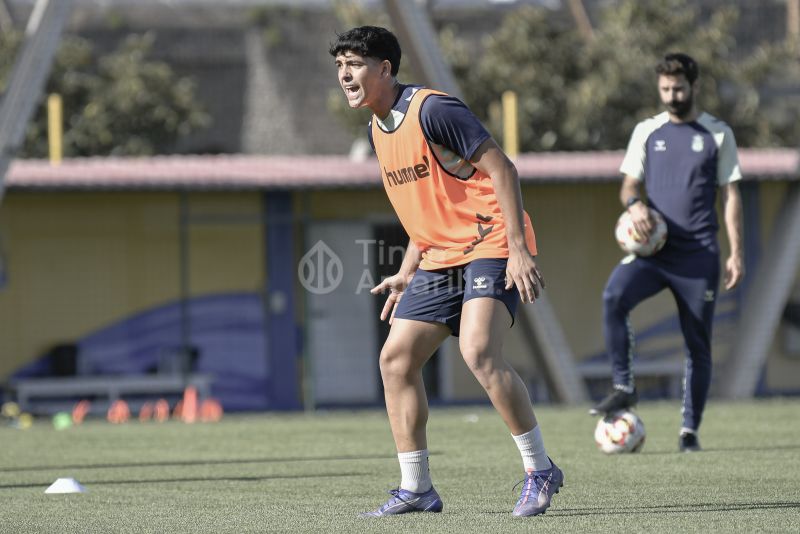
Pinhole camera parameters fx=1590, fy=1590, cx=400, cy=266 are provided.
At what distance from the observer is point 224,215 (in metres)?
18.5

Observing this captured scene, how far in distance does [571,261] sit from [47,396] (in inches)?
249

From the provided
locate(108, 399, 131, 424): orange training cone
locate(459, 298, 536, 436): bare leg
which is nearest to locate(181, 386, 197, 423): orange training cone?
locate(108, 399, 131, 424): orange training cone

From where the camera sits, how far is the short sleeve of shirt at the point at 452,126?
6.00 meters

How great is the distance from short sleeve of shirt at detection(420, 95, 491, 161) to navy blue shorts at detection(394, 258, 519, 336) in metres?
0.45

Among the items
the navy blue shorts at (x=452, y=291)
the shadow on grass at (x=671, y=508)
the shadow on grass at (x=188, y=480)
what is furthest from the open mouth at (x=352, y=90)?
the shadow on grass at (x=188, y=480)

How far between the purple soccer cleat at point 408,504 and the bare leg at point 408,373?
0.18 meters

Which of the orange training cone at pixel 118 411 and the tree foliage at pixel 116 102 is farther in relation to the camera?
the tree foliage at pixel 116 102

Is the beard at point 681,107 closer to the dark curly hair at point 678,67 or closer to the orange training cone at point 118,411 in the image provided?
the dark curly hair at point 678,67

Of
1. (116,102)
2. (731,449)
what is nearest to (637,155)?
(731,449)

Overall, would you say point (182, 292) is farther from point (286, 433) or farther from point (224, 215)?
point (286, 433)

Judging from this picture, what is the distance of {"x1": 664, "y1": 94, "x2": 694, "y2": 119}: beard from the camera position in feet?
30.6

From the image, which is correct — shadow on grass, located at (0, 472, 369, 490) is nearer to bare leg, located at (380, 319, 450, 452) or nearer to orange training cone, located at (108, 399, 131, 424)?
bare leg, located at (380, 319, 450, 452)

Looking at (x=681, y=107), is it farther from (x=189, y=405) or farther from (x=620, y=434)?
(x=189, y=405)

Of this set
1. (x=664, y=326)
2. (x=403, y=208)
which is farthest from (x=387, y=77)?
(x=664, y=326)
